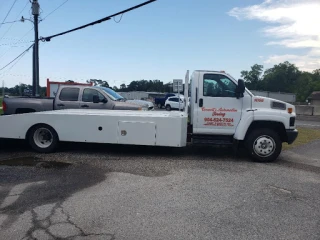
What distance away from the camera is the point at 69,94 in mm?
12031

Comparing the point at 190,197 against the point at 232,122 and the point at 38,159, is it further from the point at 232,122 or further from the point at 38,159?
the point at 38,159

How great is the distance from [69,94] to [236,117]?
6275 millimetres

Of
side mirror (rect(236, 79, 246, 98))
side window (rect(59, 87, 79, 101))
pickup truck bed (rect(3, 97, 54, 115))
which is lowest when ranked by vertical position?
pickup truck bed (rect(3, 97, 54, 115))

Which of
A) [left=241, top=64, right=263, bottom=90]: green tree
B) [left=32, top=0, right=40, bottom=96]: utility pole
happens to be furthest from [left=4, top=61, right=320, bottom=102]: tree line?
[left=32, top=0, right=40, bottom=96]: utility pole

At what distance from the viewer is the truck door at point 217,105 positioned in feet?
28.2

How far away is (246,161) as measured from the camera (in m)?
8.66

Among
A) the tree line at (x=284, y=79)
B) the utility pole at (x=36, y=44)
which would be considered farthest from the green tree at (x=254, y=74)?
the utility pole at (x=36, y=44)

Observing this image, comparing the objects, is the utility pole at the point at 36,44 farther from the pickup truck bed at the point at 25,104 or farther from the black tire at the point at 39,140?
the black tire at the point at 39,140

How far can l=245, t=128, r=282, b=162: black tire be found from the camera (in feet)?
27.6

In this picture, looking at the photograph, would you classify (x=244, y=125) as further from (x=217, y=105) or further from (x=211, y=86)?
(x=211, y=86)

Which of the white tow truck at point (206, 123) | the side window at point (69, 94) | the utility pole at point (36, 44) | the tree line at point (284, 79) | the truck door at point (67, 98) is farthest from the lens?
the tree line at point (284, 79)

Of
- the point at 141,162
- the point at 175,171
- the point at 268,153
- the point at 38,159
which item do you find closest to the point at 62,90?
the point at 38,159

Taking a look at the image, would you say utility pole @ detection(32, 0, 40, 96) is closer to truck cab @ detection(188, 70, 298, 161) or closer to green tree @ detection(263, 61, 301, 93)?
truck cab @ detection(188, 70, 298, 161)

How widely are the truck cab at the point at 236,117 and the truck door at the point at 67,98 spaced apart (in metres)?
4.86
